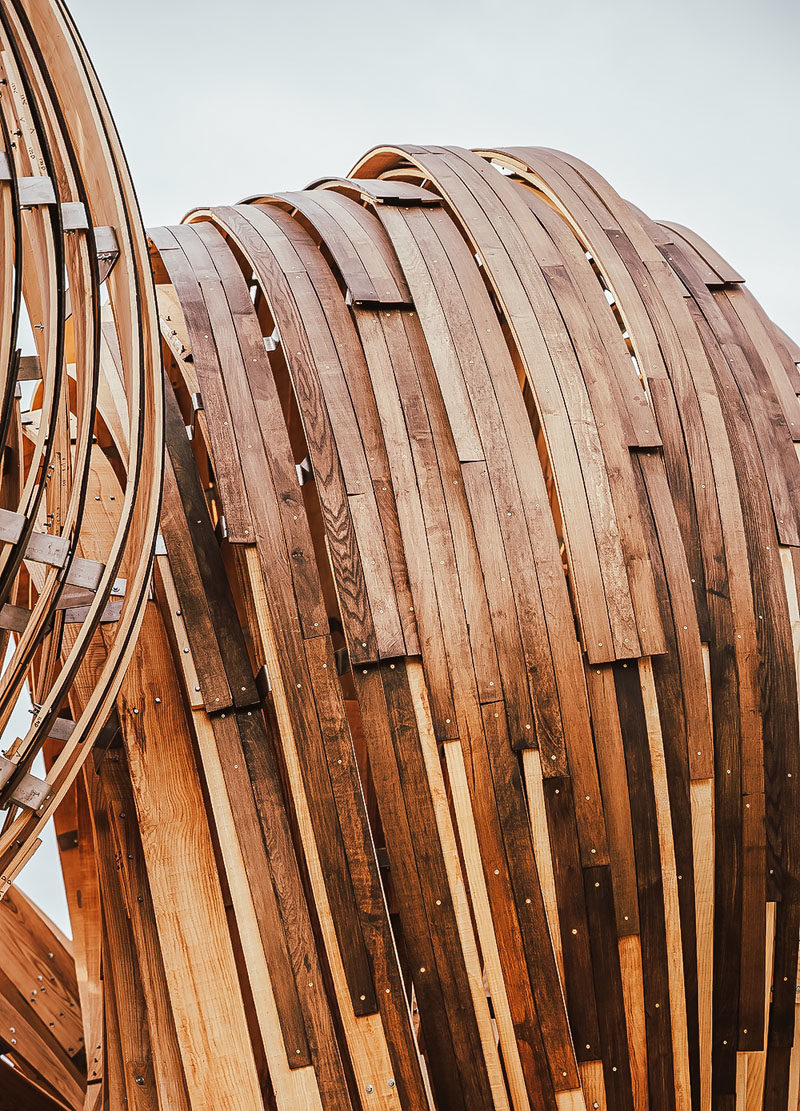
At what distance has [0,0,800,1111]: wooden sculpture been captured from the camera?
9.43ft

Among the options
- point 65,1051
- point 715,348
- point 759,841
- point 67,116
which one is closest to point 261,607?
point 67,116

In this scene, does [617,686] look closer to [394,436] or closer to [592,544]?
[592,544]

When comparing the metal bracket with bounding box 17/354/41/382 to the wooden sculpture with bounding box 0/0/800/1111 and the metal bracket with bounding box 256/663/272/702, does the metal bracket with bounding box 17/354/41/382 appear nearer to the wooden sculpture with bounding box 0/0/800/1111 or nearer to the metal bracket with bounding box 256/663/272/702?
the wooden sculpture with bounding box 0/0/800/1111

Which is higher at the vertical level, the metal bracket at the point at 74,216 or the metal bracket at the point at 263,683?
the metal bracket at the point at 74,216

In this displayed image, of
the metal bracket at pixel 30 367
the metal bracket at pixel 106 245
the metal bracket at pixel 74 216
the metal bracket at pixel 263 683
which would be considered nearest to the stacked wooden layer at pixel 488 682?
the metal bracket at pixel 263 683

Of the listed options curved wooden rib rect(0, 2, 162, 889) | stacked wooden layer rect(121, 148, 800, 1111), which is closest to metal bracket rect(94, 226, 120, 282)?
curved wooden rib rect(0, 2, 162, 889)

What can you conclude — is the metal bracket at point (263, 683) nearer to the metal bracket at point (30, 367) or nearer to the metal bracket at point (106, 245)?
the metal bracket at point (30, 367)

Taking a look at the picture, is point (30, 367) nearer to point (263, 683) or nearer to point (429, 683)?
point (263, 683)

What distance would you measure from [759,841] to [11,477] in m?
2.69

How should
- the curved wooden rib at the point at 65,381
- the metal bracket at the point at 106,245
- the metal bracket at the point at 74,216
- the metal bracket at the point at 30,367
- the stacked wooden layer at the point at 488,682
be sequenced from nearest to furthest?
1. the curved wooden rib at the point at 65,381
2. the metal bracket at the point at 74,216
3. the metal bracket at the point at 106,245
4. the metal bracket at the point at 30,367
5. the stacked wooden layer at the point at 488,682

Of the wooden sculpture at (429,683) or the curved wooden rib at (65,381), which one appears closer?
the curved wooden rib at (65,381)

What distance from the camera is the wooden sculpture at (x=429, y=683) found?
287 centimetres

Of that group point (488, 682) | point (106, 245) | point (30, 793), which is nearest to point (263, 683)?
point (488, 682)

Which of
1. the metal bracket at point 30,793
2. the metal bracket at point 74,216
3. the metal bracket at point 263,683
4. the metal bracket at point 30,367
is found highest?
the metal bracket at point 30,367
